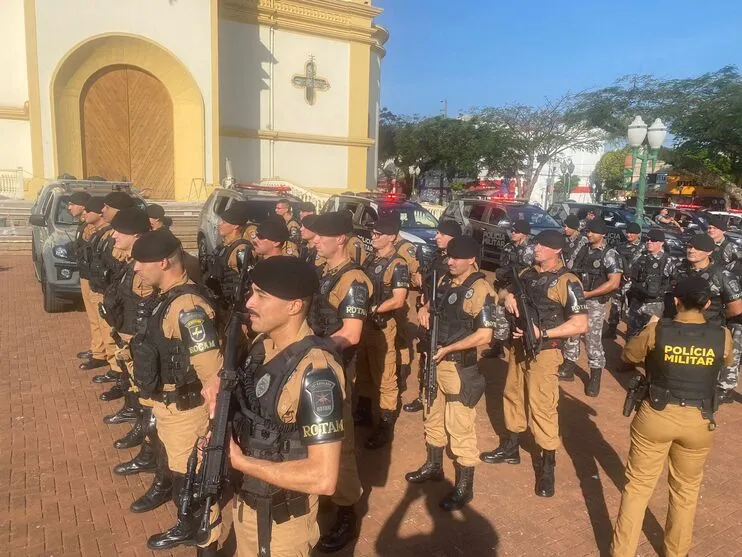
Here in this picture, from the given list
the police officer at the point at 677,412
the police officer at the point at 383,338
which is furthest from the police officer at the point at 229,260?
the police officer at the point at 677,412

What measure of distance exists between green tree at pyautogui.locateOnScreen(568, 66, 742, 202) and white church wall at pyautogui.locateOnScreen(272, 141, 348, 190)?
728 inches

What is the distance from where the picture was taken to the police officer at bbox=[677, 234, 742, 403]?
556 centimetres

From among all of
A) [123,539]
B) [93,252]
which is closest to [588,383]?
[123,539]

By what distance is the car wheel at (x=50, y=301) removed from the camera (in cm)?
884

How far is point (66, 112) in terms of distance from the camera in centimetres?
1712

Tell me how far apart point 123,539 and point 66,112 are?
17.0 meters

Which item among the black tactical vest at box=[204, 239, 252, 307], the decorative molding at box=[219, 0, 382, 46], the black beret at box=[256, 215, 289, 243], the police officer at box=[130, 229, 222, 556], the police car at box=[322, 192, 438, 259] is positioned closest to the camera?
the police officer at box=[130, 229, 222, 556]

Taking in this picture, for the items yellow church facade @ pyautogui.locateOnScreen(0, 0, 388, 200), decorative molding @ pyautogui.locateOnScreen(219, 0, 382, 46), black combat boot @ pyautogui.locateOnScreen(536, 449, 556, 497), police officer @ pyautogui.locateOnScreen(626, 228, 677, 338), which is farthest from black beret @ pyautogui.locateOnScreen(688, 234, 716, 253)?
decorative molding @ pyautogui.locateOnScreen(219, 0, 382, 46)

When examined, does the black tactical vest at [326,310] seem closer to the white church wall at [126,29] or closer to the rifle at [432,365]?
the rifle at [432,365]

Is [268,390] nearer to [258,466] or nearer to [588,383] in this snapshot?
[258,466]

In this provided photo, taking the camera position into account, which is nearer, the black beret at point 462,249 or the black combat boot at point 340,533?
the black combat boot at point 340,533

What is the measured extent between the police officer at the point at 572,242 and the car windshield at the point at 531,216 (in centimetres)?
586

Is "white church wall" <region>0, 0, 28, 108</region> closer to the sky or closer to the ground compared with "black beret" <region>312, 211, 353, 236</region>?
closer to the sky

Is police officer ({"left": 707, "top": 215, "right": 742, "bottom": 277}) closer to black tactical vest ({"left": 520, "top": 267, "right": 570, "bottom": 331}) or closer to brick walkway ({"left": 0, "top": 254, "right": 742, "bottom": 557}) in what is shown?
brick walkway ({"left": 0, "top": 254, "right": 742, "bottom": 557})
